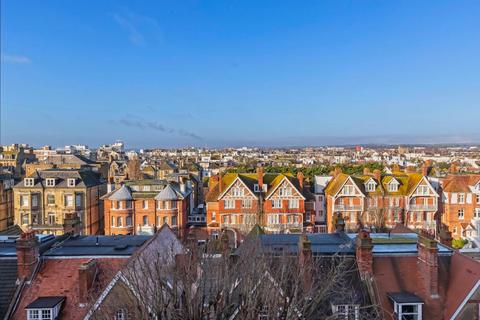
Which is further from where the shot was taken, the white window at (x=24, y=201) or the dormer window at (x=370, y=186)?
the dormer window at (x=370, y=186)

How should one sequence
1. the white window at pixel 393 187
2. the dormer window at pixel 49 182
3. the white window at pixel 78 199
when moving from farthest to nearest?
1. the white window at pixel 393 187
2. the white window at pixel 78 199
3. the dormer window at pixel 49 182

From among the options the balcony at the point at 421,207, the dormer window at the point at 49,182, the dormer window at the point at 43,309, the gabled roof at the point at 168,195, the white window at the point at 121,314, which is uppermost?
the dormer window at the point at 49,182

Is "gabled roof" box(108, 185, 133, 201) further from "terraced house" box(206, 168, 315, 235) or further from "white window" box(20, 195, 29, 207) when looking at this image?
"white window" box(20, 195, 29, 207)

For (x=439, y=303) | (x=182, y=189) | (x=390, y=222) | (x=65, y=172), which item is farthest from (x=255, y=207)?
(x=439, y=303)

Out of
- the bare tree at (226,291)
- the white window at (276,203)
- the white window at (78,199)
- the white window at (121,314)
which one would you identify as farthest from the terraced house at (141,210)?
the white window at (121,314)

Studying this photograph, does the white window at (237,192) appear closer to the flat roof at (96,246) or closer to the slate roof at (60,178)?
the slate roof at (60,178)

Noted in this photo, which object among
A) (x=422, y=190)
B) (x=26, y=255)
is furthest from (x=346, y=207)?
(x=26, y=255)
